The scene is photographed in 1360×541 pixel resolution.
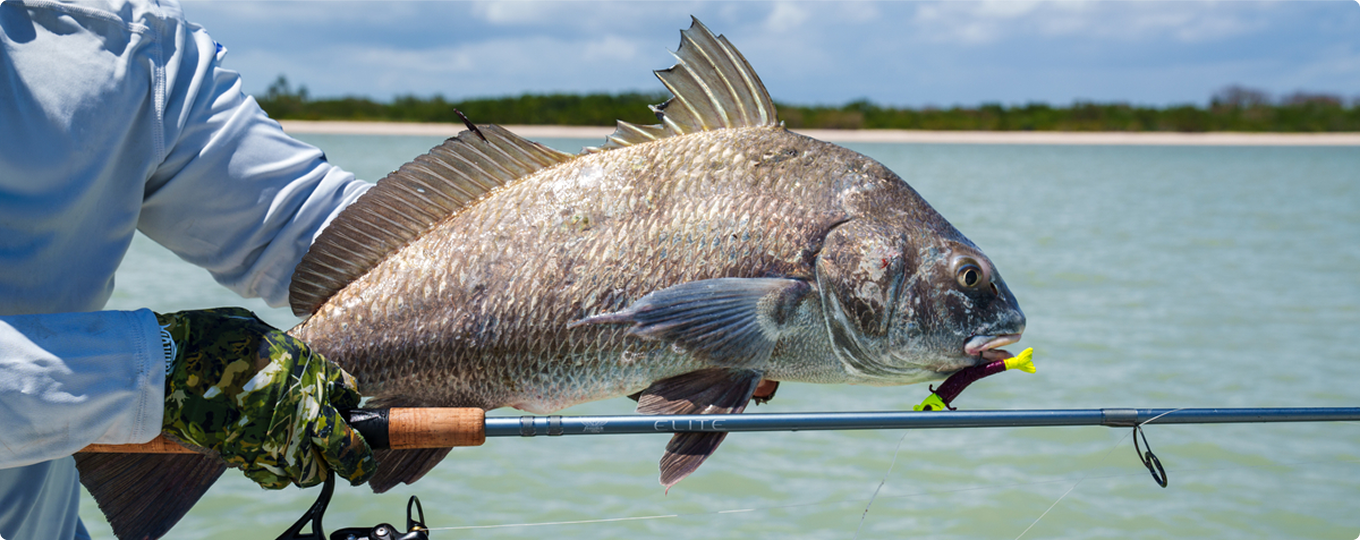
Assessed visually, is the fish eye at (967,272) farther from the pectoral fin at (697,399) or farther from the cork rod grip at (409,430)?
the cork rod grip at (409,430)

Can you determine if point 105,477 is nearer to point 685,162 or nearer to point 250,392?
point 250,392

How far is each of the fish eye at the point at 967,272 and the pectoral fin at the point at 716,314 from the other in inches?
10.0

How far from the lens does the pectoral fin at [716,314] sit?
149 cm

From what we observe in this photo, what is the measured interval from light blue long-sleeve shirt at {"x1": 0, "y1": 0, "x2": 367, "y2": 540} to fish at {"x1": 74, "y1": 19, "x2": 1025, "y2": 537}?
0.58 feet

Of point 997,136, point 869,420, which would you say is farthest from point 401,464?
point 997,136

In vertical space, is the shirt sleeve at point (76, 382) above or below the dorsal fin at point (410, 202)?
below

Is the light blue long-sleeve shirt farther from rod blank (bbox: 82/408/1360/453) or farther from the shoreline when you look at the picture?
the shoreline

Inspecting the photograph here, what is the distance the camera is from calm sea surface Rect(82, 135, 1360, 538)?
5711mm

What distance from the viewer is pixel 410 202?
1.63m

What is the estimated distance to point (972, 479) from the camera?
6441 mm

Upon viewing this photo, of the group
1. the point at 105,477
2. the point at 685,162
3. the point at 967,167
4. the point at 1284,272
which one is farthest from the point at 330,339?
the point at 967,167

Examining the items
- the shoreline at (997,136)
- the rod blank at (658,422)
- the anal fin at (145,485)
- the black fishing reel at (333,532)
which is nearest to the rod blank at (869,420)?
the rod blank at (658,422)

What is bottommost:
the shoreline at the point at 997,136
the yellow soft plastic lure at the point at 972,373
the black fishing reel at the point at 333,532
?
the shoreline at the point at 997,136

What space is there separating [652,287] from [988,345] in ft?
1.88
